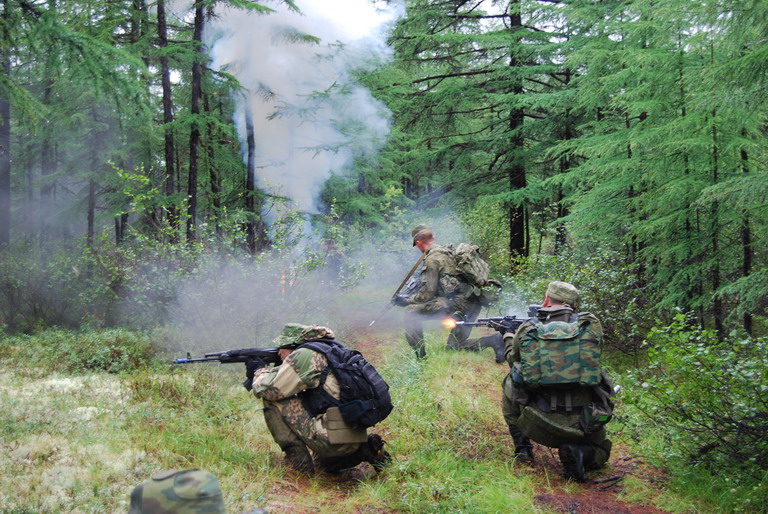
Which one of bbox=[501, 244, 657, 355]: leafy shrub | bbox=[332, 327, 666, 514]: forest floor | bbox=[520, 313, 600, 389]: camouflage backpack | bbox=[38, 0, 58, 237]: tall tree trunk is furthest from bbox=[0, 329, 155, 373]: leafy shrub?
bbox=[38, 0, 58, 237]: tall tree trunk

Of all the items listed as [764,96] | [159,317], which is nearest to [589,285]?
[764,96]

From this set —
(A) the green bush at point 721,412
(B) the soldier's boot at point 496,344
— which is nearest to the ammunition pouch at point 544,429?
(A) the green bush at point 721,412

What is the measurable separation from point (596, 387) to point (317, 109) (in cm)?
1090

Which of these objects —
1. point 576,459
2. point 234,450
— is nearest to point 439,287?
point 576,459

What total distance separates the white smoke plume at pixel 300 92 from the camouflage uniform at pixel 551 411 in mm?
10198

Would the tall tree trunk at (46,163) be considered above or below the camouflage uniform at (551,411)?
above

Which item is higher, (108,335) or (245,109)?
(245,109)

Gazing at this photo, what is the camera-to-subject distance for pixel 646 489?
4312 millimetres

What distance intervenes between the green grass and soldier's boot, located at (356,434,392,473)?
0.36 feet

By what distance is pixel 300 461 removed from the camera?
15.3 feet

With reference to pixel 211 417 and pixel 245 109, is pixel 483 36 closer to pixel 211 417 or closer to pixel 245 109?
pixel 245 109

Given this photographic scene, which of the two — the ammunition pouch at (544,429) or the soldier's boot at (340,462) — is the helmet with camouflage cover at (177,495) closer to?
the soldier's boot at (340,462)

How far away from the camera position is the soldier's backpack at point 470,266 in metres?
7.99

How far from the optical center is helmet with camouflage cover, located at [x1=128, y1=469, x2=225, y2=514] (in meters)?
1.89
